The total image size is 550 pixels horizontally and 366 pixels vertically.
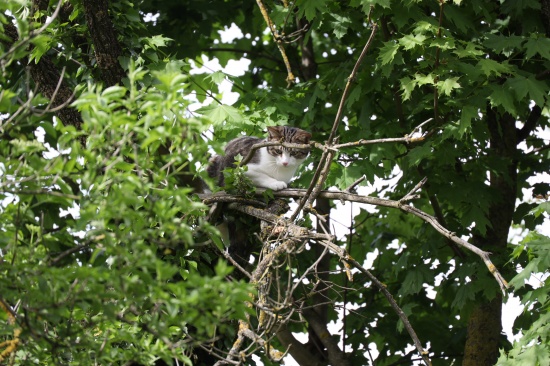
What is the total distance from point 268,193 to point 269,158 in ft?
3.76

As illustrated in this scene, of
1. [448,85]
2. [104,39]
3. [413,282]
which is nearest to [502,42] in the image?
[448,85]

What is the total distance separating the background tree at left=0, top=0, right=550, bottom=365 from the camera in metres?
2.98

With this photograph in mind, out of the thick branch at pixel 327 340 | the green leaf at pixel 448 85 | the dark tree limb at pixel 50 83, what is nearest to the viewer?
the dark tree limb at pixel 50 83

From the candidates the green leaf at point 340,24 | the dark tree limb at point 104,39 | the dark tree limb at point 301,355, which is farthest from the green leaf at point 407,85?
the dark tree limb at point 301,355

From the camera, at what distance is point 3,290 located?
2.98 m

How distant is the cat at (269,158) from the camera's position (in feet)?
19.2

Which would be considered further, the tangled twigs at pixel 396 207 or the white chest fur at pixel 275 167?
the white chest fur at pixel 275 167

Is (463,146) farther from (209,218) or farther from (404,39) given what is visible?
(209,218)

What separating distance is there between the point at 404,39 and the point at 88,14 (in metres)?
2.08

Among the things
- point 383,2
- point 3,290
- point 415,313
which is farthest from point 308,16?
point 3,290

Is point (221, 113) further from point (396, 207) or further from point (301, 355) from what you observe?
point (301, 355)

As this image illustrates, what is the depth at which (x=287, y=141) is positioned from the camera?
5879 millimetres

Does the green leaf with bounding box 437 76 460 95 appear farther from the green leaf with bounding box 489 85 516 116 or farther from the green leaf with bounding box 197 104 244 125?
the green leaf with bounding box 197 104 244 125

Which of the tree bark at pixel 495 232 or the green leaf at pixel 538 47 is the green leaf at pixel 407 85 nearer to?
the green leaf at pixel 538 47
